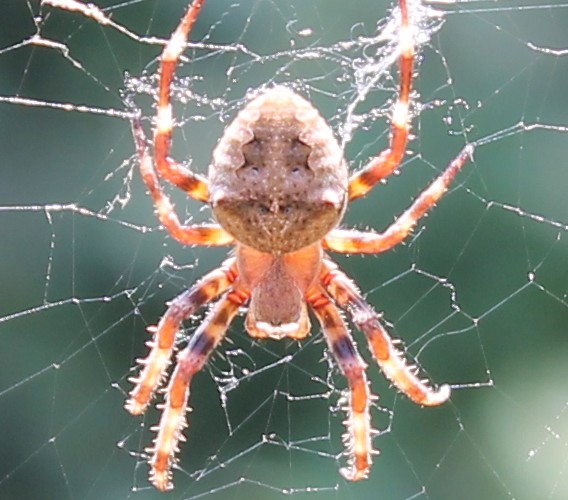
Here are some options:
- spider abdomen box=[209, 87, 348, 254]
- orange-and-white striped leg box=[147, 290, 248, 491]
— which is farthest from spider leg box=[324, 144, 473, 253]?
orange-and-white striped leg box=[147, 290, 248, 491]

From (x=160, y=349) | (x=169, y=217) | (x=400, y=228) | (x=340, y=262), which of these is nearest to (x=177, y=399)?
(x=160, y=349)

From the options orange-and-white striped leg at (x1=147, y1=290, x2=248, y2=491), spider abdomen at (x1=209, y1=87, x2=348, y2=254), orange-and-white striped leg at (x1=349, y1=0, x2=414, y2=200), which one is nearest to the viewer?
spider abdomen at (x1=209, y1=87, x2=348, y2=254)

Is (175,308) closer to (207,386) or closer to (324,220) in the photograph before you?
(324,220)

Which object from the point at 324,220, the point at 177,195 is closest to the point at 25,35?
the point at 177,195

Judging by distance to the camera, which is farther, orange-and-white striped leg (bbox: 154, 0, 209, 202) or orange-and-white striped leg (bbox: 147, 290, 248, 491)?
orange-and-white striped leg (bbox: 147, 290, 248, 491)

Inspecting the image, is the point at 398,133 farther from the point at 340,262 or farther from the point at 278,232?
the point at 340,262

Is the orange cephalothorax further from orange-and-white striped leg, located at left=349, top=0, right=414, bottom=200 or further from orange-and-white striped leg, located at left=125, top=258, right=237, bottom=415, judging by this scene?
orange-and-white striped leg, located at left=349, top=0, right=414, bottom=200

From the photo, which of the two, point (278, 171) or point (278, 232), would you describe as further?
point (278, 232)
